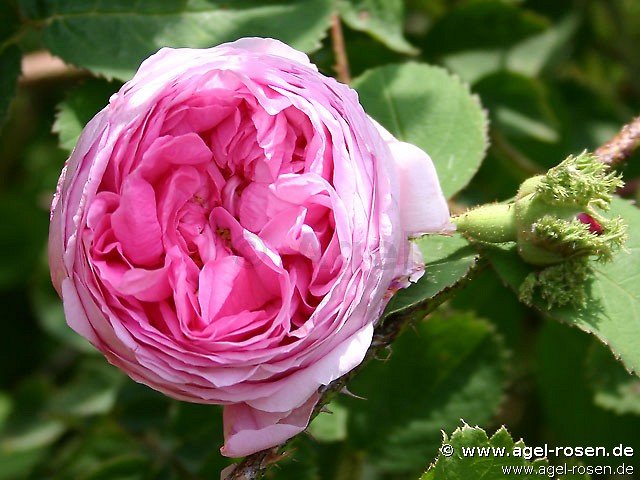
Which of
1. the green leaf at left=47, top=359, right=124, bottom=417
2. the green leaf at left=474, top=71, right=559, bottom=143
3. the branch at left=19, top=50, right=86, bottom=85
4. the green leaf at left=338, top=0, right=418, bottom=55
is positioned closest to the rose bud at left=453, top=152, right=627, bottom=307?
the green leaf at left=338, top=0, right=418, bottom=55

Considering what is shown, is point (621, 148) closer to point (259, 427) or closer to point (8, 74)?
point (259, 427)

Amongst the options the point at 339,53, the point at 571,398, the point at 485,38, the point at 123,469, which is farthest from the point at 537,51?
the point at 123,469

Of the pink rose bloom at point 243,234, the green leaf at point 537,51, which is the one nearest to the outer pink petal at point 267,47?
the pink rose bloom at point 243,234

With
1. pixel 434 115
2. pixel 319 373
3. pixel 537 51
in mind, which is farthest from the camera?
pixel 537 51

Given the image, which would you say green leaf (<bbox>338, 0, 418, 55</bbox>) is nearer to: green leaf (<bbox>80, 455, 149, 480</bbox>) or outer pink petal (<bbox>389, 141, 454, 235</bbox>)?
outer pink petal (<bbox>389, 141, 454, 235</bbox>)

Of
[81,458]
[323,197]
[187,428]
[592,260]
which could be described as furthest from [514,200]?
[81,458]

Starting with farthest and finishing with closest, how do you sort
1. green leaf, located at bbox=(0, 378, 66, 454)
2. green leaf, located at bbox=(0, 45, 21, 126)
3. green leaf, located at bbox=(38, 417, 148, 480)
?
1. green leaf, located at bbox=(0, 378, 66, 454)
2. green leaf, located at bbox=(38, 417, 148, 480)
3. green leaf, located at bbox=(0, 45, 21, 126)

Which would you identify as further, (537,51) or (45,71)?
(45,71)

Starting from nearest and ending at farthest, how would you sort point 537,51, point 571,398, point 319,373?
1. point 319,373
2. point 571,398
3. point 537,51
